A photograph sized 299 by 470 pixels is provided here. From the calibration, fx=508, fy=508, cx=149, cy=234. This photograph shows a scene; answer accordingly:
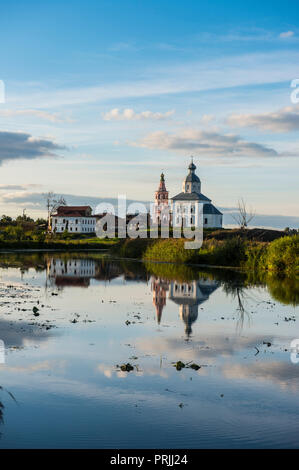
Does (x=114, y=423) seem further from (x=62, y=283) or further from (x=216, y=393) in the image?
(x=62, y=283)

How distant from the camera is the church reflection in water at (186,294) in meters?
20.1

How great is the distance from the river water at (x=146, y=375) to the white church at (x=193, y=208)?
89.0 m

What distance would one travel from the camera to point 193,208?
116125 millimetres

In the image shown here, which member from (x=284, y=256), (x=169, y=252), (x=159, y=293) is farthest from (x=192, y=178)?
(x=159, y=293)

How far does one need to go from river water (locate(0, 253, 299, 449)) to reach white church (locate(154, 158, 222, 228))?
89.0 metres

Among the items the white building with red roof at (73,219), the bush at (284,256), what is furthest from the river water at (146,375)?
the white building with red roof at (73,219)

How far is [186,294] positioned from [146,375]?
15465 millimetres

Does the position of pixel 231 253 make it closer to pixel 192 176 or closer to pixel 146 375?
pixel 146 375

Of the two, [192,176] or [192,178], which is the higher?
[192,176]

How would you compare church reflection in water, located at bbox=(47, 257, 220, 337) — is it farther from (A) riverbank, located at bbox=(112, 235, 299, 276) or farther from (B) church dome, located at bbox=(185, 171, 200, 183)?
(B) church dome, located at bbox=(185, 171, 200, 183)

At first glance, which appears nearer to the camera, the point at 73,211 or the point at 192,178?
the point at 192,178

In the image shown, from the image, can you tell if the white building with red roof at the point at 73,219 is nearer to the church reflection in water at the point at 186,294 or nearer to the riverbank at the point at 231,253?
the riverbank at the point at 231,253

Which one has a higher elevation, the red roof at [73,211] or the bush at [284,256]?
the red roof at [73,211]

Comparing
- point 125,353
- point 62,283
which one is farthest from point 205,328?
point 62,283
